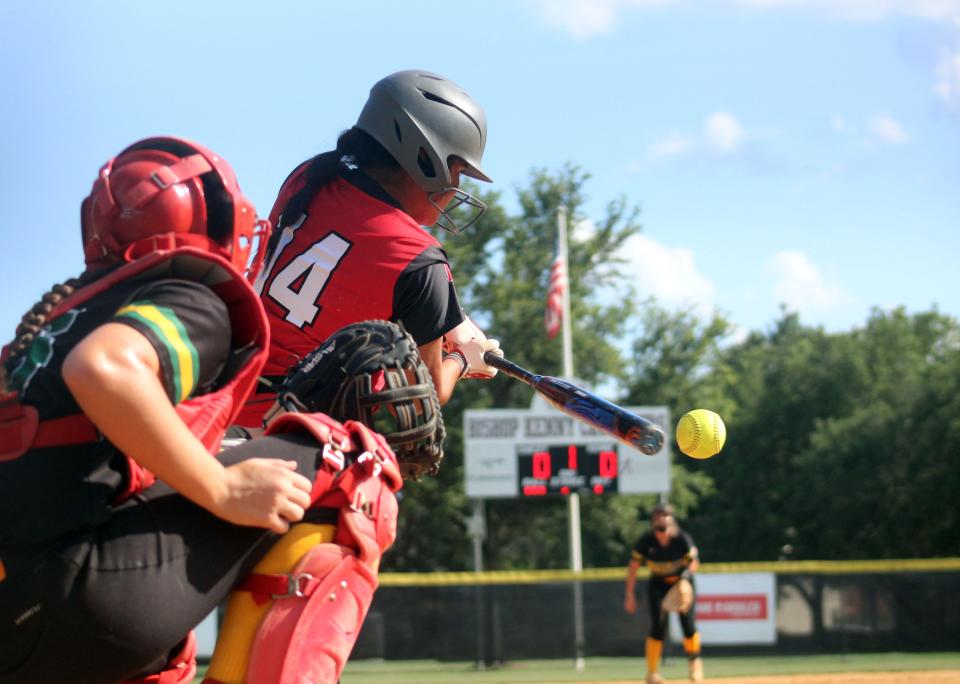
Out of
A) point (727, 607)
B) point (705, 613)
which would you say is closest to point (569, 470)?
point (705, 613)

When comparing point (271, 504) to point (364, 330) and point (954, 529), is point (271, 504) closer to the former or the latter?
point (364, 330)

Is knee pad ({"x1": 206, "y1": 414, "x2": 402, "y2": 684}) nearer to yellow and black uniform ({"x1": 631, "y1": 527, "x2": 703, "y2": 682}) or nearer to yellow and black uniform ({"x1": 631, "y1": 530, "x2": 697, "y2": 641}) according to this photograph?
yellow and black uniform ({"x1": 631, "y1": 527, "x2": 703, "y2": 682})

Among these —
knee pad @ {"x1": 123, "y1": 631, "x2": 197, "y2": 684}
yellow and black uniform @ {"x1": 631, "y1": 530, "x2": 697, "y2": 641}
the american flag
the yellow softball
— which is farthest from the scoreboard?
knee pad @ {"x1": 123, "y1": 631, "x2": 197, "y2": 684}

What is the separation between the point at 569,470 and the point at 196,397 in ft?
66.7

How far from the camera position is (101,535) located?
8.50 feet

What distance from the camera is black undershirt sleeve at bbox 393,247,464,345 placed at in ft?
13.0

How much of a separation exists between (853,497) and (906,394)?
461 centimetres

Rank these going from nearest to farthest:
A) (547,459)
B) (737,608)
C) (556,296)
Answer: (737,608) → (547,459) → (556,296)

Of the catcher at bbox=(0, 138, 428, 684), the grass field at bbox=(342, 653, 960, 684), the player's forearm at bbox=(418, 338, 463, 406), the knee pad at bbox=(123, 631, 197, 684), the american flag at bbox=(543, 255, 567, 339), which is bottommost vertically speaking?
the grass field at bbox=(342, 653, 960, 684)

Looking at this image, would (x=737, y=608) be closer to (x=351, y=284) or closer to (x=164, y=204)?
(x=351, y=284)

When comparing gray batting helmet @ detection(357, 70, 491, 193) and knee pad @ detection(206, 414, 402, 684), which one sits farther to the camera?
gray batting helmet @ detection(357, 70, 491, 193)

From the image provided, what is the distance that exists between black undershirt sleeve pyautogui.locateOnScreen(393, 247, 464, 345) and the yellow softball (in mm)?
898

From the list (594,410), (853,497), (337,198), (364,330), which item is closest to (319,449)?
(364,330)

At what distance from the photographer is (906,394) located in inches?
1873
